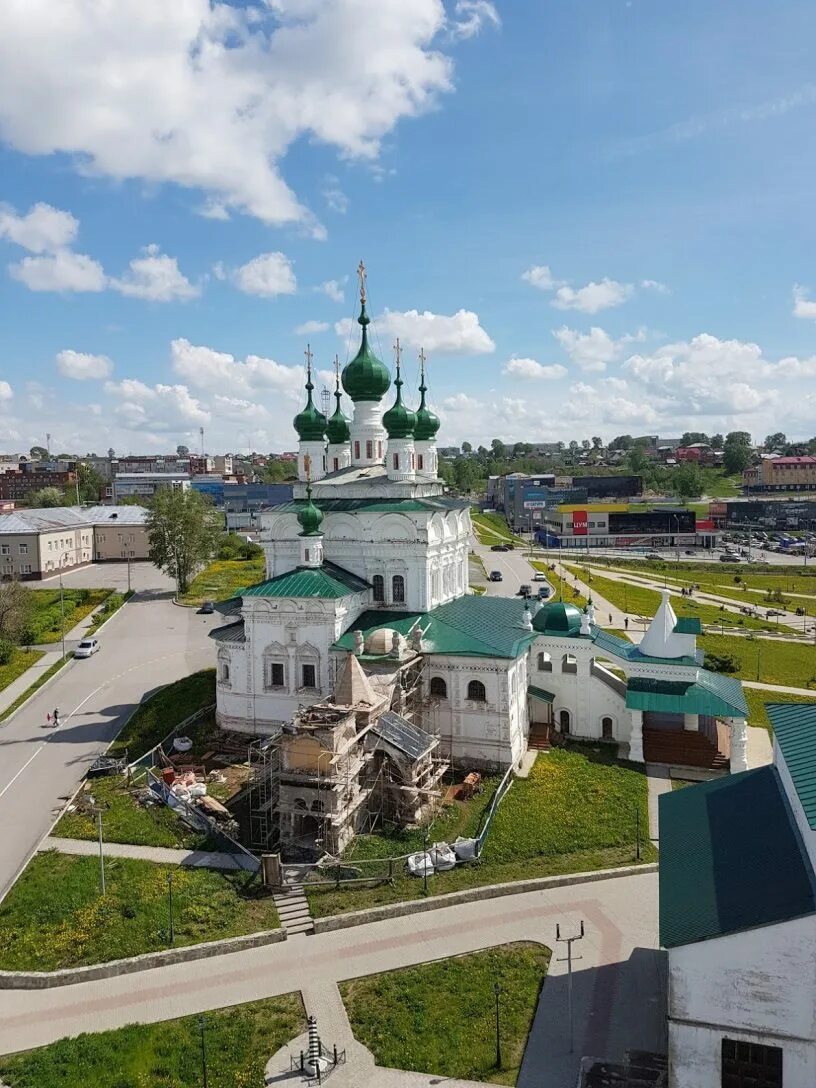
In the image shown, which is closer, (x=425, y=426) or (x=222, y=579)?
(x=425, y=426)

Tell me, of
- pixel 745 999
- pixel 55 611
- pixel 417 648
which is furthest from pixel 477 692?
pixel 55 611

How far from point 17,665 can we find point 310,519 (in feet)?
64.9

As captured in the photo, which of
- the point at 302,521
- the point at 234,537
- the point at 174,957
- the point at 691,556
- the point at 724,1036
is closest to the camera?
the point at 724,1036

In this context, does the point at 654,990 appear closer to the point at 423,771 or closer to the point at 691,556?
the point at 423,771

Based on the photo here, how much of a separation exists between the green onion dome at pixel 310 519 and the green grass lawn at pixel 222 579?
22163 mm

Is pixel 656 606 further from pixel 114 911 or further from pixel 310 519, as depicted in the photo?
pixel 114 911

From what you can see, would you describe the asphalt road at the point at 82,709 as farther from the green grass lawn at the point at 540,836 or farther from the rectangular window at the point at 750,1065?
the rectangular window at the point at 750,1065

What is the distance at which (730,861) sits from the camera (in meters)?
13.1

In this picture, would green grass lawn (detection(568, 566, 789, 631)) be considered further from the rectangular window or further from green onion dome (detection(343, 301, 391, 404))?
the rectangular window

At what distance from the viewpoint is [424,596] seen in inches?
1117

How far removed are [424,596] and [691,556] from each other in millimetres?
66910

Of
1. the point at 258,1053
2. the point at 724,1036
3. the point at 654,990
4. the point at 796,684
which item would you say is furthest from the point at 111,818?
the point at 796,684

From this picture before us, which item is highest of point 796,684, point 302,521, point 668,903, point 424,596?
point 302,521

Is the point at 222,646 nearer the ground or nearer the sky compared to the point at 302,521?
nearer the ground
